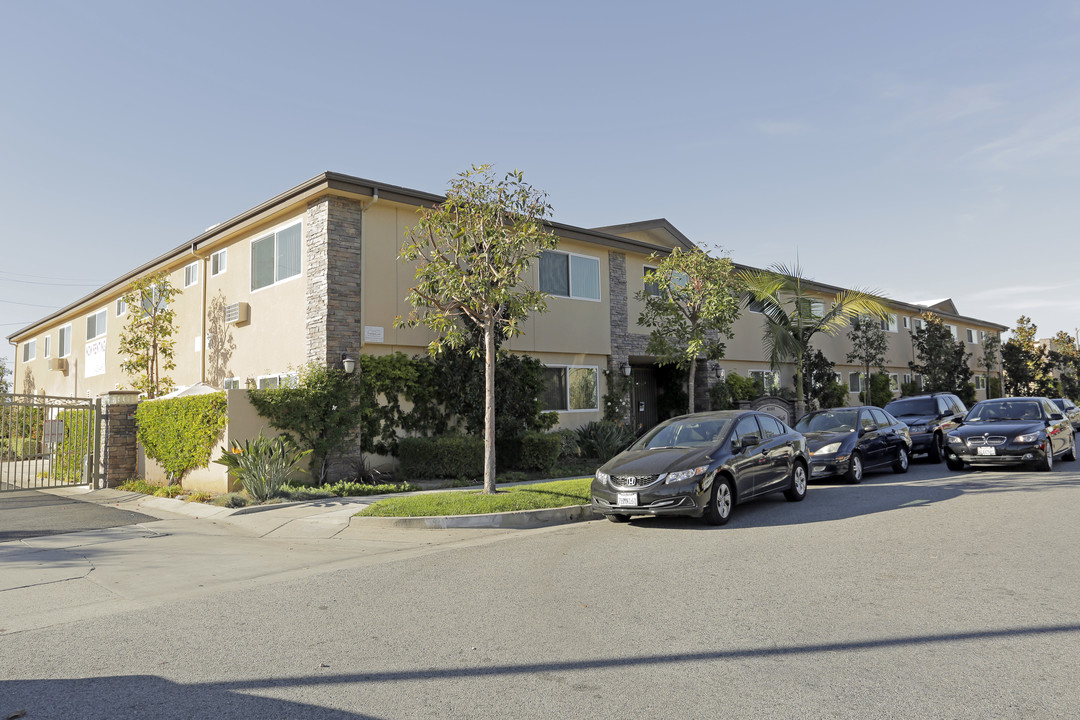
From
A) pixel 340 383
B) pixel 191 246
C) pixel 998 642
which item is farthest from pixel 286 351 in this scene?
pixel 998 642

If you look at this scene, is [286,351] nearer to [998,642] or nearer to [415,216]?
[415,216]

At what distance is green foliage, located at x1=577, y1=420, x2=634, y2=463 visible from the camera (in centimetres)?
1814

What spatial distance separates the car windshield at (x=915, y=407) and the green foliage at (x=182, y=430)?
1581cm

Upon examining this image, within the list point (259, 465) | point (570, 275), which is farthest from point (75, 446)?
point (570, 275)

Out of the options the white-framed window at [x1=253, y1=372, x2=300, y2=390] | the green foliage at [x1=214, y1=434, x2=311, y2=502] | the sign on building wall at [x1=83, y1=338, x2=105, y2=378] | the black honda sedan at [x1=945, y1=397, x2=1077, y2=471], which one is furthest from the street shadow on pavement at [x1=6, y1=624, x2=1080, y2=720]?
the sign on building wall at [x1=83, y1=338, x2=105, y2=378]

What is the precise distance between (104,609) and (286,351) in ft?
33.2

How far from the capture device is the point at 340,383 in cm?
1443

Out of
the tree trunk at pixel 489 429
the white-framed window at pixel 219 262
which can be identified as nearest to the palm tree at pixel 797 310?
the tree trunk at pixel 489 429

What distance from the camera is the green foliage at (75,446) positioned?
16297 millimetres

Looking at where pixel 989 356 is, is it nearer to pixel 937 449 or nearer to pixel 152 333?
pixel 937 449

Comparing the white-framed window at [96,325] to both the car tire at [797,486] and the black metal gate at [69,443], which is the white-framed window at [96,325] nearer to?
the black metal gate at [69,443]

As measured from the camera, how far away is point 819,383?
28.2m

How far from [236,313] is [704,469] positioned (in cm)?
1269

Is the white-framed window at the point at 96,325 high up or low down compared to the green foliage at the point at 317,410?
up
